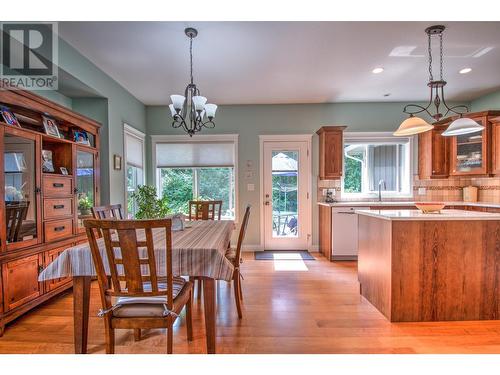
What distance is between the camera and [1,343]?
189 centimetres

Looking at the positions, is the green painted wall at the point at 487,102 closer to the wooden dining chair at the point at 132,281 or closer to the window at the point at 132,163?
the wooden dining chair at the point at 132,281

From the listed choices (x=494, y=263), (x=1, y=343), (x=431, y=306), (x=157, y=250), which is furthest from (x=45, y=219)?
(x=494, y=263)

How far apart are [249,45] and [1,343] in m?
3.20

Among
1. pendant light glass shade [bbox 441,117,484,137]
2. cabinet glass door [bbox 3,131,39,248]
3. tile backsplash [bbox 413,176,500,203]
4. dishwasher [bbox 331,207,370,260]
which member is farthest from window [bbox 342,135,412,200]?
cabinet glass door [bbox 3,131,39,248]

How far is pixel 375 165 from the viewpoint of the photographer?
4.64 m

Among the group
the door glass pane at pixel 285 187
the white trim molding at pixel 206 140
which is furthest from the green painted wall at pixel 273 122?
the door glass pane at pixel 285 187

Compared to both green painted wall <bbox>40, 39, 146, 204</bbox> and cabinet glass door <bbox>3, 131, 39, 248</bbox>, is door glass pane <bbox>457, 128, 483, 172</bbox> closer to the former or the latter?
green painted wall <bbox>40, 39, 146, 204</bbox>

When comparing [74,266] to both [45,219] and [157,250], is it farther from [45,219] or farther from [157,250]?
[45,219]

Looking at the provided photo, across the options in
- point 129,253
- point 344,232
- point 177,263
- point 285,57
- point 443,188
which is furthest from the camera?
point 443,188

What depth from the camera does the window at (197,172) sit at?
469cm

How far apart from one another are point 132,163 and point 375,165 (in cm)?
409

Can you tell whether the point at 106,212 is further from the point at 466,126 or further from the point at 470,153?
the point at 470,153

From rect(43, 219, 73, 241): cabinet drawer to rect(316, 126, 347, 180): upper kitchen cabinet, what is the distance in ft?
11.7

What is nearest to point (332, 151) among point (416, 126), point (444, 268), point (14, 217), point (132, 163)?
point (416, 126)
